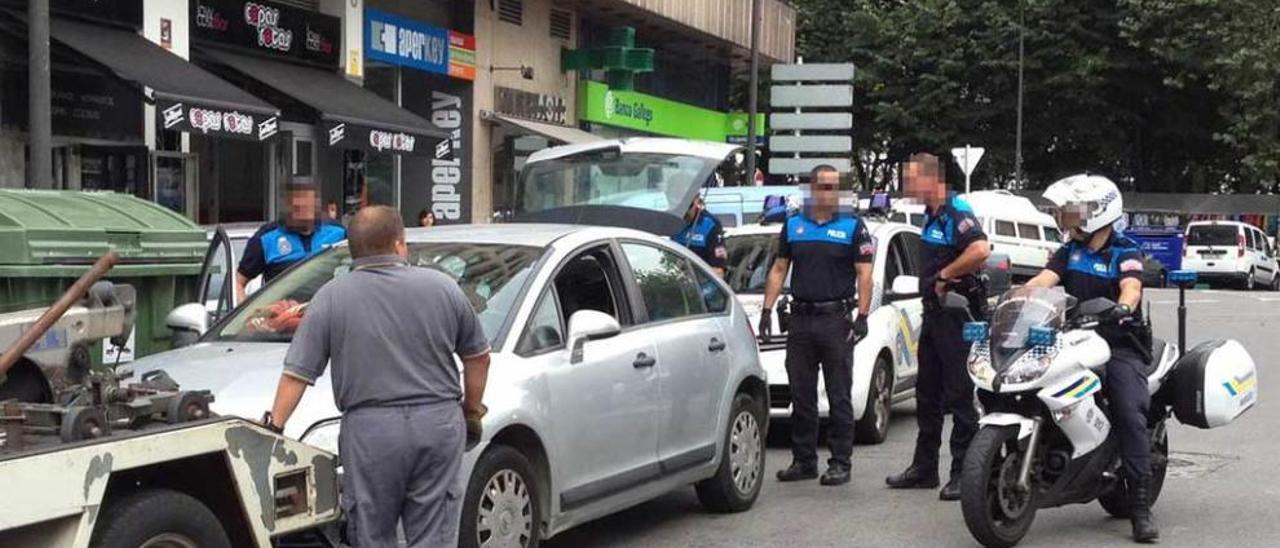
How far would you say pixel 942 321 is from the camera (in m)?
8.12

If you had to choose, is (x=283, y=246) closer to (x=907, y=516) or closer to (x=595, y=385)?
(x=595, y=385)

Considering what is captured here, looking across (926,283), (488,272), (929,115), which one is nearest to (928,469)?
(926,283)

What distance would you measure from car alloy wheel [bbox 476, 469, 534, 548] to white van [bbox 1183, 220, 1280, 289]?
33704 mm

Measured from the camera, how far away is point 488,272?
6289 mm

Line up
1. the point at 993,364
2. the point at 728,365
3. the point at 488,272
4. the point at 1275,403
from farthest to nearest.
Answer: the point at 1275,403 < the point at 728,365 < the point at 993,364 < the point at 488,272

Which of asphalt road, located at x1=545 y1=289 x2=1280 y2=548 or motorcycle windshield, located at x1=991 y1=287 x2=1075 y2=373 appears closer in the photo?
motorcycle windshield, located at x1=991 y1=287 x2=1075 y2=373

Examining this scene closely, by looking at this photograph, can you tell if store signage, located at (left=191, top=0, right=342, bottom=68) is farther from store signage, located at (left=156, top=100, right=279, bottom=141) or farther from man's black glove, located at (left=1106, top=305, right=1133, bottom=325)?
man's black glove, located at (left=1106, top=305, right=1133, bottom=325)

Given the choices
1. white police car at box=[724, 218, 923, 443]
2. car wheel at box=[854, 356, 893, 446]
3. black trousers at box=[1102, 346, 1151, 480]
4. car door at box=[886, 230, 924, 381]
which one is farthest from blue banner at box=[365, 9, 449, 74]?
black trousers at box=[1102, 346, 1151, 480]

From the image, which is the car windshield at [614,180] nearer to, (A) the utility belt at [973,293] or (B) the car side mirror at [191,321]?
(A) the utility belt at [973,293]

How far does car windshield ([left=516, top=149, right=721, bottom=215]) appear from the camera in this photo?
1339 cm

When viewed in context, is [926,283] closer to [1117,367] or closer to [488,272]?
[1117,367]

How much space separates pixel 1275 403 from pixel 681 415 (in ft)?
23.7

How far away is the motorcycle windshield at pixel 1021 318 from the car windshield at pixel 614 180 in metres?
6.28

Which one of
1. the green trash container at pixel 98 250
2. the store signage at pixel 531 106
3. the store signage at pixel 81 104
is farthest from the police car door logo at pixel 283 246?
the store signage at pixel 531 106
